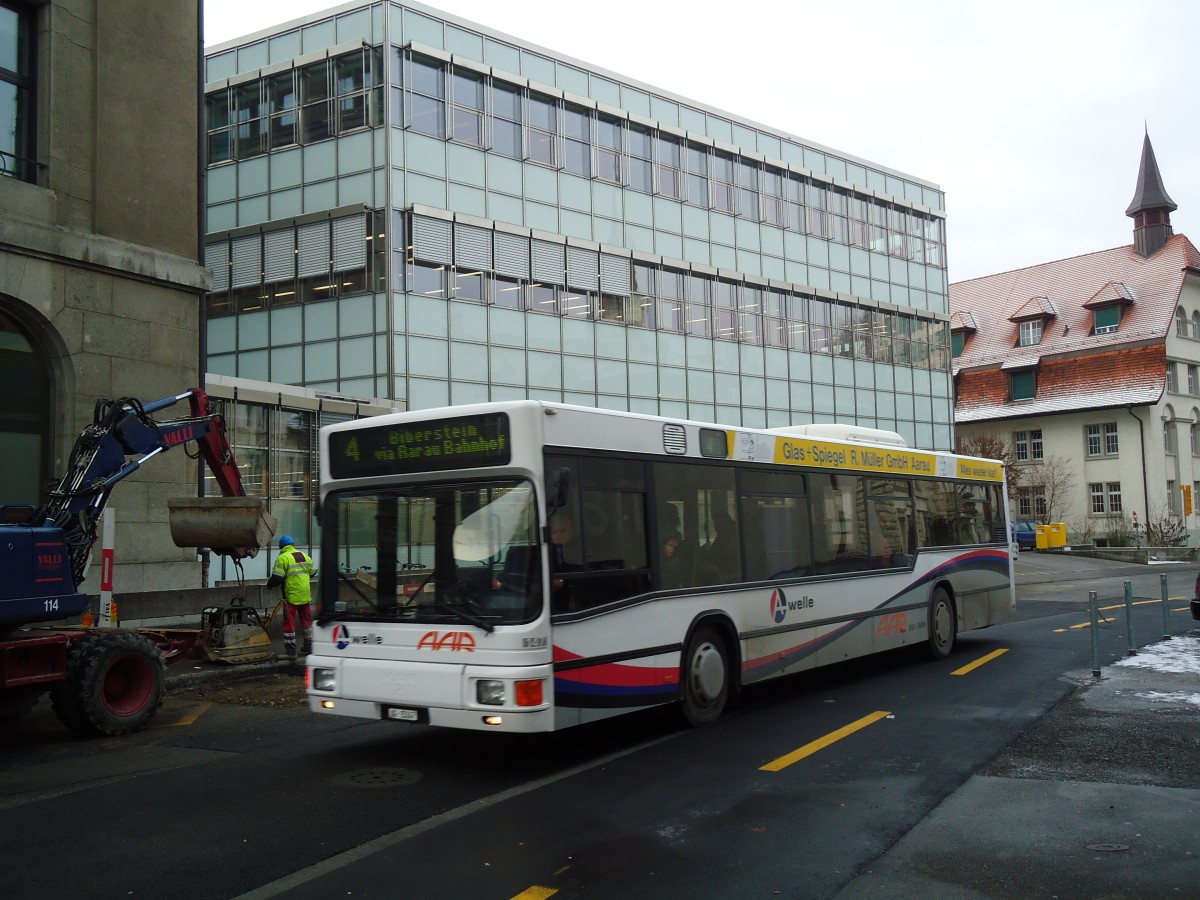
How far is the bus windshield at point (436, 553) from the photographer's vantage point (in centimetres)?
804

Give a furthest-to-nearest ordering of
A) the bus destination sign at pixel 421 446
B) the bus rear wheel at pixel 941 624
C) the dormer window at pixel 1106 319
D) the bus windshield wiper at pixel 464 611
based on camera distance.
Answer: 1. the dormer window at pixel 1106 319
2. the bus rear wheel at pixel 941 624
3. the bus destination sign at pixel 421 446
4. the bus windshield wiper at pixel 464 611

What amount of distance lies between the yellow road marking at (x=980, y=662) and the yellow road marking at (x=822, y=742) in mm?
3260

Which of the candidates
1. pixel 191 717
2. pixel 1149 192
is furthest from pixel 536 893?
pixel 1149 192

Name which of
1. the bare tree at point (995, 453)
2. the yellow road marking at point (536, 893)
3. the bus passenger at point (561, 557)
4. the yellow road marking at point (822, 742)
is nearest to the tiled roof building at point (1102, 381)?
the bare tree at point (995, 453)

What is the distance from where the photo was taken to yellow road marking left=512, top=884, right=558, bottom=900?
215 inches

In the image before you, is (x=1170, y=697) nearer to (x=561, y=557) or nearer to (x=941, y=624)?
(x=941, y=624)

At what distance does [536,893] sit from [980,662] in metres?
10.3

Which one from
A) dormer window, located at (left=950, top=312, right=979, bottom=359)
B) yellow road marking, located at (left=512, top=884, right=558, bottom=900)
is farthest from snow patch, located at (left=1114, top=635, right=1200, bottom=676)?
dormer window, located at (left=950, top=312, right=979, bottom=359)

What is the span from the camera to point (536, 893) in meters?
5.52

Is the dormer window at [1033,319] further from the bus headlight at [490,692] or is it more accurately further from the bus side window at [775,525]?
the bus headlight at [490,692]

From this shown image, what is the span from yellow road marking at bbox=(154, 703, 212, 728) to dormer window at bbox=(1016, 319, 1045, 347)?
2347 inches

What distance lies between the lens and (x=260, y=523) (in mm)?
13945

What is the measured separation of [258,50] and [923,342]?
27372 millimetres

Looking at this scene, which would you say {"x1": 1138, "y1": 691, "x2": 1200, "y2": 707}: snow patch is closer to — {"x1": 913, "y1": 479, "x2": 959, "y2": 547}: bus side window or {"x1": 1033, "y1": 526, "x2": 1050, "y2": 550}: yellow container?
{"x1": 913, "y1": 479, "x2": 959, "y2": 547}: bus side window
